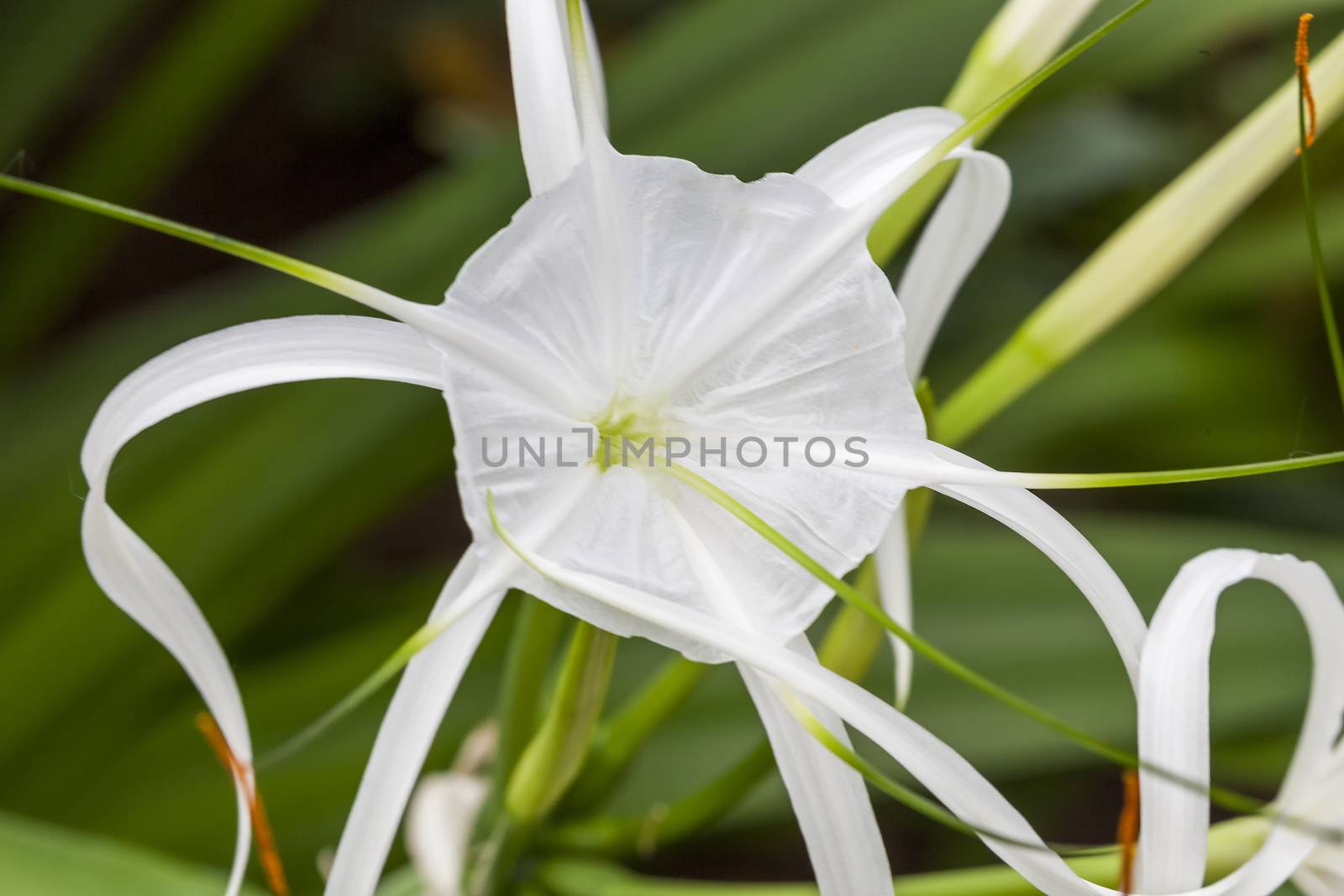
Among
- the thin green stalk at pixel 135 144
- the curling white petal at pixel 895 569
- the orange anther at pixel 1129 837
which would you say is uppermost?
the thin green stalk at pixel 135 144

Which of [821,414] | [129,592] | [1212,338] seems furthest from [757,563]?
[1212,338]

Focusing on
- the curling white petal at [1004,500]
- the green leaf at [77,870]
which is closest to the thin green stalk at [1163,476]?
the curling white petal at [1004,500]

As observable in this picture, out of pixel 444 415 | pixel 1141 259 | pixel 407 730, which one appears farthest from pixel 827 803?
pixel 444 415

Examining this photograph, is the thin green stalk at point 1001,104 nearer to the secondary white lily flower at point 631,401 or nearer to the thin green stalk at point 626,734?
the secondary white lily flower at point 631,401

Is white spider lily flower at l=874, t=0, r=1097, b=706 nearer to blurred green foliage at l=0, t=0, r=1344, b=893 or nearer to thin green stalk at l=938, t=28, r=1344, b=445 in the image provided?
thin green stalk at l=938, t=28, r=1344, b=445

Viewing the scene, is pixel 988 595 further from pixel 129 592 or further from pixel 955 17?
pixel 129 592

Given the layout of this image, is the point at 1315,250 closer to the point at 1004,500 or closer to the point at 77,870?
the point at 1004,500

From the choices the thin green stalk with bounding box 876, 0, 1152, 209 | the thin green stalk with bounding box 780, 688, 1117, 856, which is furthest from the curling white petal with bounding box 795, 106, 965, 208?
the thin green stalk with bounding box 780, 688, 1117, 856
